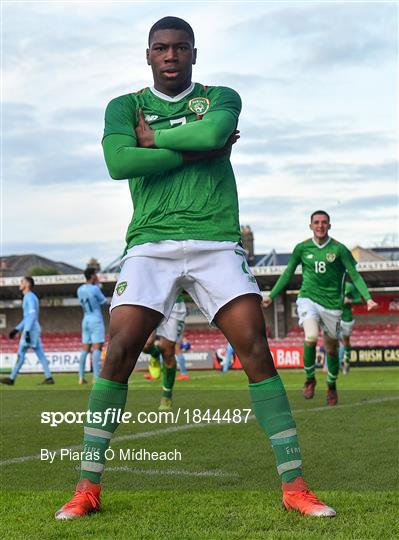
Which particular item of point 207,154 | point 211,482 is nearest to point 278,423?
point 211,482

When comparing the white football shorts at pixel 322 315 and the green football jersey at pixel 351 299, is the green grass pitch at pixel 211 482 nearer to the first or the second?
the white football shorts at pixel 322 315

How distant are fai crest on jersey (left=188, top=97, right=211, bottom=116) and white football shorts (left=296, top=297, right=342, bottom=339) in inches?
286

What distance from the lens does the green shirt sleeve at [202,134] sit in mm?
4387

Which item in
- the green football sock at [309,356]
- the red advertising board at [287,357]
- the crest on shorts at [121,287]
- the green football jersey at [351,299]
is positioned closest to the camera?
the crest on shorts at [121,287]

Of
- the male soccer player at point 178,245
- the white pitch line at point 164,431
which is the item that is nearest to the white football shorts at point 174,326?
the white pitch line at point 164,431

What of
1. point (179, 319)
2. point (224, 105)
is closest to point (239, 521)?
point (224, 105)

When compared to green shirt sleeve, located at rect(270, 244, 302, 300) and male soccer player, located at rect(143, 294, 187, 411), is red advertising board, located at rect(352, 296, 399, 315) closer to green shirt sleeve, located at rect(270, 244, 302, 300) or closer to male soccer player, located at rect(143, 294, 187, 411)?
green shirt sleeve, located at rect(270, 244, 302, 300)

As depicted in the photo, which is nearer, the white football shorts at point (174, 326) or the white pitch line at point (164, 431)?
the white pitch line at point (164, 431)

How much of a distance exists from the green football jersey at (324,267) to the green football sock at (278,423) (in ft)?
23.2

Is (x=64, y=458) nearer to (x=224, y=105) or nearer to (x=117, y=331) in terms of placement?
(x=117, y=331)

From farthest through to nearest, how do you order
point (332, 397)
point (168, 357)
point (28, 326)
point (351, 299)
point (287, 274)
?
1. point (351, 299)
2. point (28, 326)
3. point (332, 397)
4. point (168, 357)
5. point (287, 274)

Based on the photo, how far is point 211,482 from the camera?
5293 mm

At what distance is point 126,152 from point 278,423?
4.87 ft

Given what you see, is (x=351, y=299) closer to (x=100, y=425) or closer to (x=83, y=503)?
(x=100, y=425)
